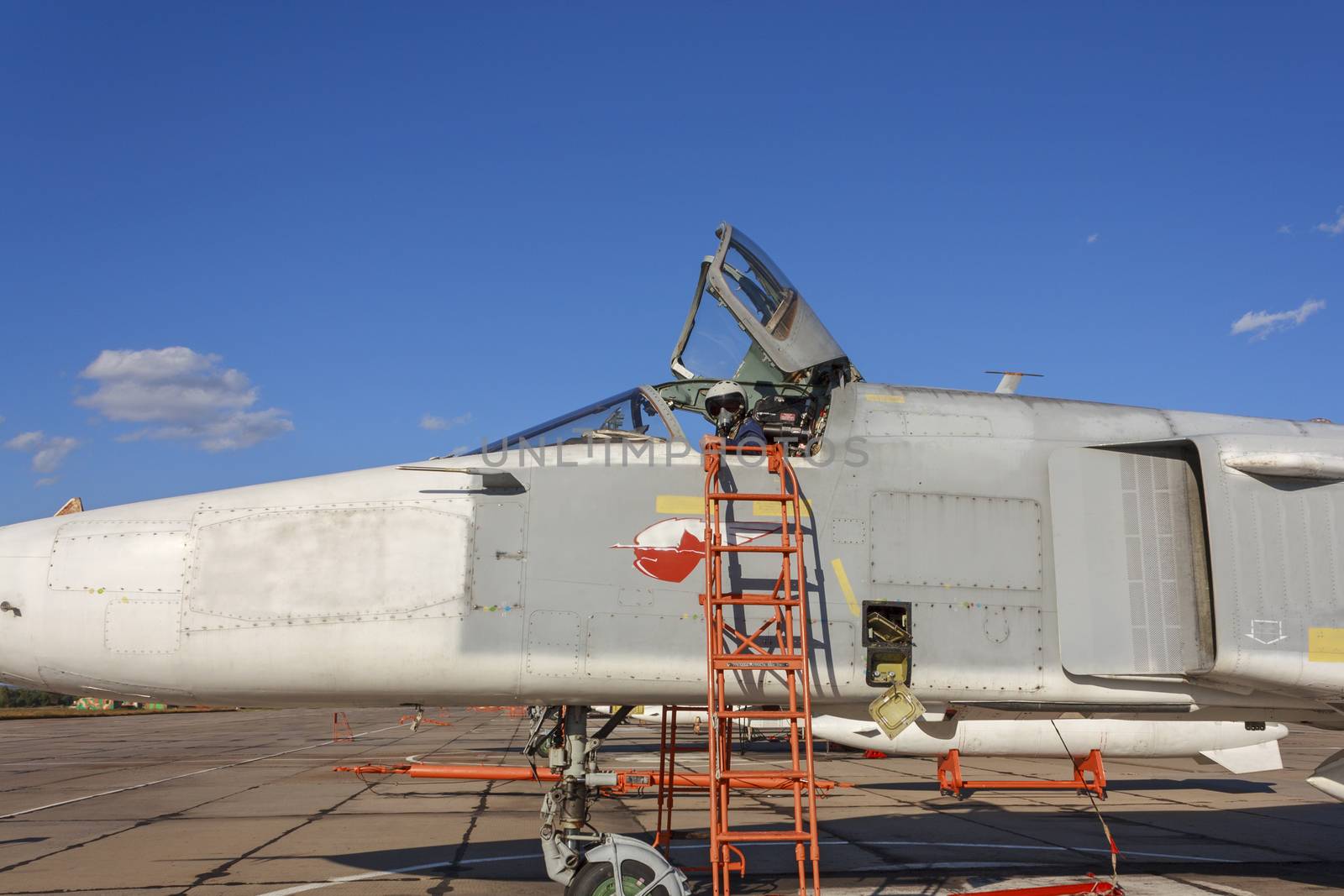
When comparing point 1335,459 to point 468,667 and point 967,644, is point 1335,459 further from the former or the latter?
point 468,667

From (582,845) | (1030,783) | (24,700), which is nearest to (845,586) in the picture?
(582,845)

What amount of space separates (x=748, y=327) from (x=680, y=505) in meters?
1.34

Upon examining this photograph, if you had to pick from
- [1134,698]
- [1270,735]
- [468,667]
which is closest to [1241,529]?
[1134,698]

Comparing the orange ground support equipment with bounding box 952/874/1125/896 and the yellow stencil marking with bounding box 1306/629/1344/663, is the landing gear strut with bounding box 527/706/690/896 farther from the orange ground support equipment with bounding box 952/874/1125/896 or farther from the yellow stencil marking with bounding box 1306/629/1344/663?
the yellow stencil marking with bounding box 1306/629/1344/663

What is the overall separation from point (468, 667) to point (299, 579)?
109 cm

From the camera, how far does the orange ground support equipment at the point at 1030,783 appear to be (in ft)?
44.0

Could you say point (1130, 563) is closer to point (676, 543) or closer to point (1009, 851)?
point (676, 543)

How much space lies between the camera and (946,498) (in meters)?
6.32

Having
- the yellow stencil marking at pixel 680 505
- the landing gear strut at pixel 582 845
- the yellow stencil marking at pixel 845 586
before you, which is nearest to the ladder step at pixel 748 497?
the yellow stencil marking at pixel 680 505

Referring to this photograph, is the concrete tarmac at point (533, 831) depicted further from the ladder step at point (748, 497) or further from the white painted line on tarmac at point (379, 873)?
the ladder step at point (748, 497)

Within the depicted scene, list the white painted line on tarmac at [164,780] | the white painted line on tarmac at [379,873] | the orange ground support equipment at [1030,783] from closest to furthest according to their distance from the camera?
the white painted line on tarmac at [379,873]
the orange ground support equipment at [1030,783]
the white painted line on tarmac at [164,780]

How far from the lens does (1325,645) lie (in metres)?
6.14

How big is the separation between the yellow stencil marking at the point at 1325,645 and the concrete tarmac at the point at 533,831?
9.90 feet

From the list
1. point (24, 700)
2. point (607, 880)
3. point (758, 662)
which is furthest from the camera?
point (24, 700)
